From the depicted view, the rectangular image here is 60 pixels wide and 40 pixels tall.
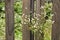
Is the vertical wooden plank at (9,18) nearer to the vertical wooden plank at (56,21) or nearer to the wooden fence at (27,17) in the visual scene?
the wooden fence at (27,17)

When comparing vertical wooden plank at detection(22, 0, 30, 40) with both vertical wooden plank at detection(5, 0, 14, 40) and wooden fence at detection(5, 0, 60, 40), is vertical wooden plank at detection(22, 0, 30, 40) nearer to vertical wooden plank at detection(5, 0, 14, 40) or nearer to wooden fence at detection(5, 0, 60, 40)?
wooden fence at detection(5, 0, 60, 40)

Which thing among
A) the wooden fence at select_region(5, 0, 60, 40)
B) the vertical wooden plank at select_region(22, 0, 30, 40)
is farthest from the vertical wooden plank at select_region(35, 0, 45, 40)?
the vertical wooden plank at select_region(22, 0, 30, 40)

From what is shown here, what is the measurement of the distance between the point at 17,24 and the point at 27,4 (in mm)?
2077

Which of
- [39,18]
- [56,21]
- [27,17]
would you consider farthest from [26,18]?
[56,21]

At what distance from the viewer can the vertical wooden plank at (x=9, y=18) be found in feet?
9.37

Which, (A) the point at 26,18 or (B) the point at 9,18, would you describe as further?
(B) the point at 9,18

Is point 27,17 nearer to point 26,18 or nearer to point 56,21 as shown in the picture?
point 26,18

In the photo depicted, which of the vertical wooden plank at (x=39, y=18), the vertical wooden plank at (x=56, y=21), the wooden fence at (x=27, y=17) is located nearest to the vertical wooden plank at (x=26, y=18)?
the wooden fence at (x=27, y=17)

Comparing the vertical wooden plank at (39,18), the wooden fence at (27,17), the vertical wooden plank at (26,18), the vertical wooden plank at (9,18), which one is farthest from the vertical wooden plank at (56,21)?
the vertical wooden plank at (9,18)

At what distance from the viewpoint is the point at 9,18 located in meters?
2.90

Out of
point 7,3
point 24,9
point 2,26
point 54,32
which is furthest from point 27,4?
point 2,26

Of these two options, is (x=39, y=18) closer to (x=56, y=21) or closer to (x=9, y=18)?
A: (x=56, y=21)

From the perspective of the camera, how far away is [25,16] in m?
2.82

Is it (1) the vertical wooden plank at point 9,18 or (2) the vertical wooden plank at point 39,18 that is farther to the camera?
(1) the vertical wooden plank at point 9,18
